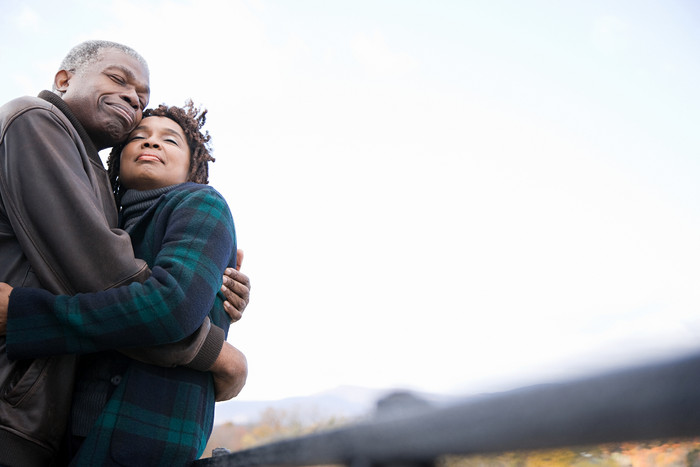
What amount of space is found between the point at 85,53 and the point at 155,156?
43cm

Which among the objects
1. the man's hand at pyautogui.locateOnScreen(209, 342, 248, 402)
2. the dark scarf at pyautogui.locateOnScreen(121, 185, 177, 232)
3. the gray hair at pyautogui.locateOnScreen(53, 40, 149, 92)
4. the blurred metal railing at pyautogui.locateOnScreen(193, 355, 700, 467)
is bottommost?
the blurred metal railing at pyautogui.locateOnScreen(193, 355, 700, 467)

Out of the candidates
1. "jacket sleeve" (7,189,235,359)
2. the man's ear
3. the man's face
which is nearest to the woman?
"jacket sleeve" (7,189,235,359)

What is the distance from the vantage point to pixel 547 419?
0.40 metres

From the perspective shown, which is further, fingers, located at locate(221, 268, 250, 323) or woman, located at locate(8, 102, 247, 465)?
fingers, located at locate(221, 268, 250, 323)

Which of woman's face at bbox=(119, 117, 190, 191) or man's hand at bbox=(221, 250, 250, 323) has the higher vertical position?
woman's face at bbox=(119, 117, 190, 191)

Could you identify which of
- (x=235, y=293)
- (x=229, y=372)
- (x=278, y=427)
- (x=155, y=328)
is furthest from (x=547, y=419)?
(x=235, y=293)

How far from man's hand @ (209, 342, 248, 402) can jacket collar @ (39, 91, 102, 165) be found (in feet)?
2.45

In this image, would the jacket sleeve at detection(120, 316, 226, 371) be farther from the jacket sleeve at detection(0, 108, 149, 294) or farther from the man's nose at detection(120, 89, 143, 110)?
the man's nose at detection(120, 89, 143, 110)

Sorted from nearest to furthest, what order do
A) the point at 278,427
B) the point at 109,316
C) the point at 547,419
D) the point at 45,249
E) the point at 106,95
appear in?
the point at 547,419, the point at 278,427, the point at 109,316, the point at 45,249, the point at 106,95

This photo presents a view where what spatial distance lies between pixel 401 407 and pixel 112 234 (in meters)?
1.01

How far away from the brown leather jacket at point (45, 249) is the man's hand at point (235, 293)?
255 millimetres

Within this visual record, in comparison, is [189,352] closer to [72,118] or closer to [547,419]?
[72,118]

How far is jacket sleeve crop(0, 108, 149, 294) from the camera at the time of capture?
1.33m

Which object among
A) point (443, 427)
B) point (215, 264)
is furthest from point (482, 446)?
point (215, 264)
